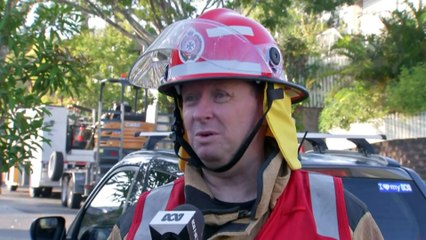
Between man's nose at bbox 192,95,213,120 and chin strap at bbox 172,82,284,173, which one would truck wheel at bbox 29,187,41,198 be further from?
man's nose at bbox 192,95,213,120

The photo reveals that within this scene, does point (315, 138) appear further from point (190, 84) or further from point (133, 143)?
point (133, 143)

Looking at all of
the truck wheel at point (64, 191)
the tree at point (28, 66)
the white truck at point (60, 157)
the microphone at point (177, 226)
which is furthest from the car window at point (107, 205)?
the truck wheel at point (64, 191)

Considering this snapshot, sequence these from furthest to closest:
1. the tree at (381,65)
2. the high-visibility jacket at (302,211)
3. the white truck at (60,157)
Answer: the white truck at (60,157), the tree at (381,65), the high-visibility jacket at (302,211)

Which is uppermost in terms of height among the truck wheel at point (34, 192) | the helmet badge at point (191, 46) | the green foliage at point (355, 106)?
the green foliage at point (355, 106)

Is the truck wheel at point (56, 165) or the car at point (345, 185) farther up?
the car at point (345, 185)

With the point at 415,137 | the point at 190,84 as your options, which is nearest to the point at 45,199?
the point at 415,137

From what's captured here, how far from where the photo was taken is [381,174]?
5316 millimetres

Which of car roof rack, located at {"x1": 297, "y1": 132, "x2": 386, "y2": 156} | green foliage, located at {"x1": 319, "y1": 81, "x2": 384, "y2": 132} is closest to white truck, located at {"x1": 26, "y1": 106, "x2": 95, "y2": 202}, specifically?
green foliage, located at {"x1": 319, "y1": 81, "x2": 384, "y2": 132}

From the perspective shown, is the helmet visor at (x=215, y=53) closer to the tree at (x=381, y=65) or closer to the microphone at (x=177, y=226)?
the microphone at (x=177, y=226)

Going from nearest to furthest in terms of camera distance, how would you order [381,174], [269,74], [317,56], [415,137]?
[269,74] < [381,174] < [415,137] < [317,56]

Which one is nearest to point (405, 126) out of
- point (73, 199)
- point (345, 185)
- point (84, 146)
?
point (73, 199)

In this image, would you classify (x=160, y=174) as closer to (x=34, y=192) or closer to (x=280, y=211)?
(x=280, y=211)

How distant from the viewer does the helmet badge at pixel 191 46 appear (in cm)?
270

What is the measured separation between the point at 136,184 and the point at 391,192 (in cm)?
167
